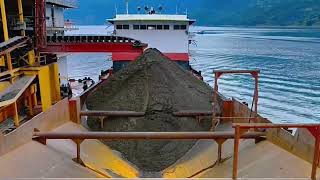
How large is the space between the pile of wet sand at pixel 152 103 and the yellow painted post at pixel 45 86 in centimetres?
227

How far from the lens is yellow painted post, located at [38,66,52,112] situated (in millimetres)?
14562

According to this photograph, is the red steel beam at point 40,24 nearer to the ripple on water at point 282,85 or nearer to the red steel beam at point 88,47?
the red steel beam at point 88,47

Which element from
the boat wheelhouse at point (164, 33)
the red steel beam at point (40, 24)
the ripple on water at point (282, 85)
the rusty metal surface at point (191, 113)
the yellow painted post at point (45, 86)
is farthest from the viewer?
the boat wheelhouse at point (164, 33)

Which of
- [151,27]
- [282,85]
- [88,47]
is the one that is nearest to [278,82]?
[282,85]

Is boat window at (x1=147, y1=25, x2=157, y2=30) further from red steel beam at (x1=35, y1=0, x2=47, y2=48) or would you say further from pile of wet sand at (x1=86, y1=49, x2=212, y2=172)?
pile of wet sand at (x1=86, y1=49, x2=212, y2=172)

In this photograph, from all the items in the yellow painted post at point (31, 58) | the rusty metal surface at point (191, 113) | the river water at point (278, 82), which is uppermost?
the yellow painted post at point (31, 58)

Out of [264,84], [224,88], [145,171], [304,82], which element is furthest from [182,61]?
[145,171]

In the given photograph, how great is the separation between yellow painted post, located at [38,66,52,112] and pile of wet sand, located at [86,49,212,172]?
227 centimetres

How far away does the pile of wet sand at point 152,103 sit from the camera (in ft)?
34.1

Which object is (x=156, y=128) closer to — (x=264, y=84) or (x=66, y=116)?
(x=66, y=116)

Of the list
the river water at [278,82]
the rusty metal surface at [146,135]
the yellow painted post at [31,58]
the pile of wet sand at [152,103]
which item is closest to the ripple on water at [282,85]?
the river water at [278,82]

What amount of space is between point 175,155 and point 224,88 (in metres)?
21.4

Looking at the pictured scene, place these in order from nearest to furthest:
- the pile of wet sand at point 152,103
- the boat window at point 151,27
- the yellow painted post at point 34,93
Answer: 1. the pile of wet sand at point 152,103
2. the yellow painted post at point 34,93
3. the boat window at point 151,27

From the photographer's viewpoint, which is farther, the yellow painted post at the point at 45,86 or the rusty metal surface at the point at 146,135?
the yellow painted post at the point at 45,86
